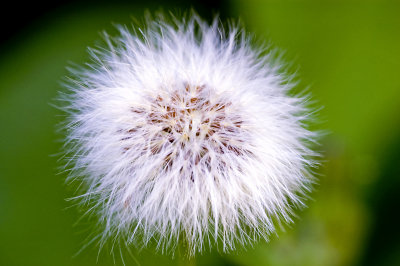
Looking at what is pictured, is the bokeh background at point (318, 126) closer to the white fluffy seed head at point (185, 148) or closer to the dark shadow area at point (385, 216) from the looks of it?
the dark shadow area at point (385, 216)

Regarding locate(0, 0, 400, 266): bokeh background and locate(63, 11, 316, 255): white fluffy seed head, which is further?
locate(0, 0, 400, 266): bokeh background

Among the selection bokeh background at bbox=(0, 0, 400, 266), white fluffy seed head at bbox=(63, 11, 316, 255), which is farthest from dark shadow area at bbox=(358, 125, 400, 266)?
white fluffy seed head at bbox=(63, 11, 316, 255)

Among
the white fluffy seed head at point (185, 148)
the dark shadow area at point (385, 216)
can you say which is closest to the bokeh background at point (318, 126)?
the dark shadow area at point (385, 216)

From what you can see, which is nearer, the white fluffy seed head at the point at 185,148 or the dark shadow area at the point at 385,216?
the white fluffy seed head at the point at 185,148

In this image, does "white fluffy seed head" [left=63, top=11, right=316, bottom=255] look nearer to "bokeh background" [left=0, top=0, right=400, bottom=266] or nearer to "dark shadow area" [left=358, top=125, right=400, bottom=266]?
"bokeh background" [left=0, top=0, right=400, bottom=266]

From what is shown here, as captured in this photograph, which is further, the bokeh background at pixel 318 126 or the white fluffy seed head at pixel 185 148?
the bokeh background at pixel 318 126
